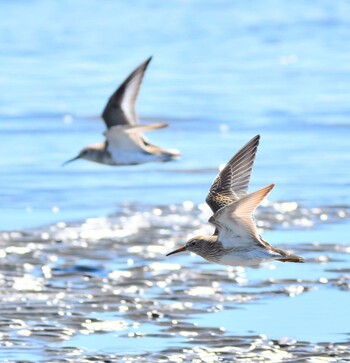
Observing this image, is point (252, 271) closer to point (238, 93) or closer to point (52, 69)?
point (238, 93)

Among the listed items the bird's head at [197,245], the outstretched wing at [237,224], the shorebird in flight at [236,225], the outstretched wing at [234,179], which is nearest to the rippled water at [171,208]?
the bird's head at [197,245]

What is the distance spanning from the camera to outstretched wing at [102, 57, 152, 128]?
1286cm

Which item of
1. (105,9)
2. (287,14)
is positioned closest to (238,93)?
(287,14)

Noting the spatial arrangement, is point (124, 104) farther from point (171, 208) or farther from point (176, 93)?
point (176, 93)

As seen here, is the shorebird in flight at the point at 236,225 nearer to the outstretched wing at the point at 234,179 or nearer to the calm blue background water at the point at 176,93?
the outstretched wing at the point at 234,179

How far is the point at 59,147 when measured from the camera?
19.1m

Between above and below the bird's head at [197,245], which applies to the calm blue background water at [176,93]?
above

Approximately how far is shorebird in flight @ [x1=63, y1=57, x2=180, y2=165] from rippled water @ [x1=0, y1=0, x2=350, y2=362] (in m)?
0.90

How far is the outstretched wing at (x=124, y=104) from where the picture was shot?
42.2 feet

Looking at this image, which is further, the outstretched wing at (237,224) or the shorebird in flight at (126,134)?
the shorebird in flight at (126,134)

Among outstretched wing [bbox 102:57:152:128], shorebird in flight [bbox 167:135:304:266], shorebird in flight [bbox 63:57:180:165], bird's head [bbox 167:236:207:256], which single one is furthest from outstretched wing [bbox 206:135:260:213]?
outstretched wing [bbox 102:57:152:128]

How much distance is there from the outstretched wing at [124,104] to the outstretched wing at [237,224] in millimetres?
4368

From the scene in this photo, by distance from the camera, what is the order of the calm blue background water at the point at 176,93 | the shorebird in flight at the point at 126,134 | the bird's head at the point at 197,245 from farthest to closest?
1. the calm blue background water at the point at 176,93
2. the shorebird in flight at the point at 126,134
3. the bird's head at the point at 197,245

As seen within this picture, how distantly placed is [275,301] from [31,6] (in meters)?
32.8
